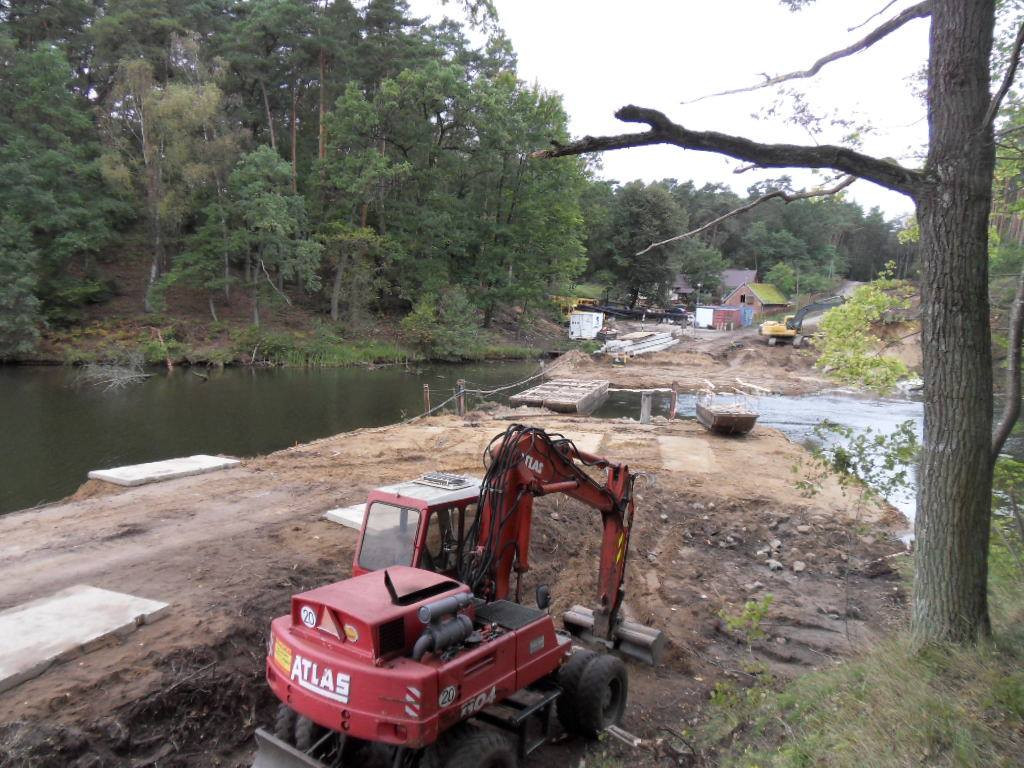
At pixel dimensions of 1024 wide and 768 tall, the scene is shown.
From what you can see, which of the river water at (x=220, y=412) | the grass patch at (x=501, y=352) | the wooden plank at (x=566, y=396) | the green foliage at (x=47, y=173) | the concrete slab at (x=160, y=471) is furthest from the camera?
the grass patch at (x=501, y=352)

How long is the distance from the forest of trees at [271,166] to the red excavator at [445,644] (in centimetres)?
3309

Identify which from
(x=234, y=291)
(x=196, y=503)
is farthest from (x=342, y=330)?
(x=196, y=503)

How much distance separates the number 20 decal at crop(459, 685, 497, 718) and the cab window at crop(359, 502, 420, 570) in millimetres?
1462

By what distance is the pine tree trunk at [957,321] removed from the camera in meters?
4.43

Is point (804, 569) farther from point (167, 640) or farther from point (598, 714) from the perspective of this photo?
point (167, 640)

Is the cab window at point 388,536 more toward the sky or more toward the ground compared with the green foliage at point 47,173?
more toward the ground

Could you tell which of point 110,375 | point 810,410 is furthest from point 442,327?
point 810,410

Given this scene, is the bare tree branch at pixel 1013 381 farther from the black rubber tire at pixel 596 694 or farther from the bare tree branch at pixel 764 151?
the black rubber tire at pixel 596 694

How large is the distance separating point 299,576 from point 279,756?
394cm

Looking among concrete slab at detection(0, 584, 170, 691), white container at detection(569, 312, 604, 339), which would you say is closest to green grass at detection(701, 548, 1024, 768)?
concrete slab at detection(0, 584, 170, 691)

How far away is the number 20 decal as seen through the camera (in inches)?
176

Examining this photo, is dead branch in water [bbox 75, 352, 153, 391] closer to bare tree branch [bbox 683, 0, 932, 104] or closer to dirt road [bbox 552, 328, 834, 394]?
dirt road [bbox 552, 328, 834, 394]

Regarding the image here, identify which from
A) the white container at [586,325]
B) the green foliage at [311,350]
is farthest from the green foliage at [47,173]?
the white container at [586,325]

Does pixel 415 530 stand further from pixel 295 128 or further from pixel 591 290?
pixel 591 290
